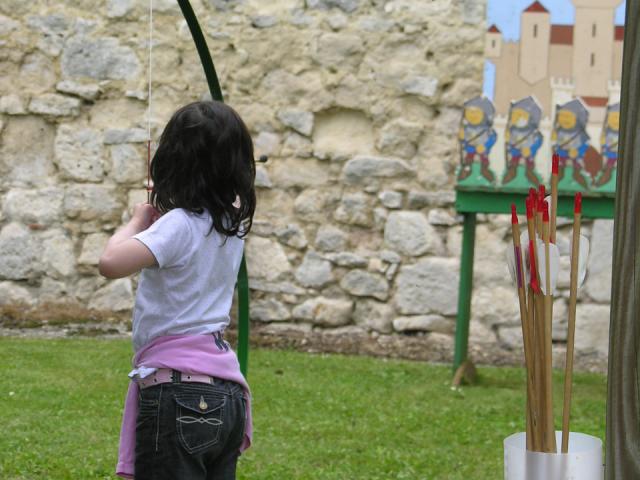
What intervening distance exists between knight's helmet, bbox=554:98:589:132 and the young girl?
3098 mm

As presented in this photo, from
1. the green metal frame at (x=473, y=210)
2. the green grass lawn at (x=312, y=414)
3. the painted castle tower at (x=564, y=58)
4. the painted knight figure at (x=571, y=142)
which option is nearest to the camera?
the green grass lawn at (x=312, y=414)

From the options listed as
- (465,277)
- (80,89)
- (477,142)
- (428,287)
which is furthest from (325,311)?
(80,89)

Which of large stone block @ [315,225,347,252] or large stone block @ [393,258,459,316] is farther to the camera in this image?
large stone block @ [315,225,347,252]

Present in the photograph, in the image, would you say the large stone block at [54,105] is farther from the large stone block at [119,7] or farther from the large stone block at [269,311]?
the large stone block at [269,311]

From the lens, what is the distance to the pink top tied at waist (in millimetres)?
2172

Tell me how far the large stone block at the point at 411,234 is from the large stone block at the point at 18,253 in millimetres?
1900

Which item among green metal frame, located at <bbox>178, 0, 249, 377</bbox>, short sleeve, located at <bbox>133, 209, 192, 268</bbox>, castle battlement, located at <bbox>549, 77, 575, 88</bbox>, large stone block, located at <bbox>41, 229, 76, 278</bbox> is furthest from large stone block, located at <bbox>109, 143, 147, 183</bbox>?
short sleeve, located at <bbox>133, 209, 192, 268</bbox>

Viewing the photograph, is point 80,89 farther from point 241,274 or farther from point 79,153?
point 241,274

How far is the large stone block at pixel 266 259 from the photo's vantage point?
5.96m

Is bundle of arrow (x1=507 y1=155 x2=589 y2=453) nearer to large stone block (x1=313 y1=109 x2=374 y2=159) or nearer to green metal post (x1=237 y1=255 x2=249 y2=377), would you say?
green metal post (x1=237 y1=255 x2=249 y2=377)

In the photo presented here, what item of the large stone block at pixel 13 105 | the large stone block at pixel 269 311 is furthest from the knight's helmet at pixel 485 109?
the large stone block at pixel 13 105

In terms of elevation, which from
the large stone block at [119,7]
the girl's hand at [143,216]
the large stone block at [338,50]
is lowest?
the girl's hand at [143,216]

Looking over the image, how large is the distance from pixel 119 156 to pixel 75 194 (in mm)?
314

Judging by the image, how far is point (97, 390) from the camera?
461cm
